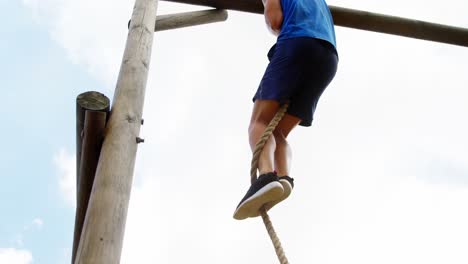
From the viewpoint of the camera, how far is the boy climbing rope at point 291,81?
234 centimetres

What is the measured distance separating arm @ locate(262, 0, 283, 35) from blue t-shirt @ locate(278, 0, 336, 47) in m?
0.03

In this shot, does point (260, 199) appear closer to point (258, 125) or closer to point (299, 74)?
point (258, 125)

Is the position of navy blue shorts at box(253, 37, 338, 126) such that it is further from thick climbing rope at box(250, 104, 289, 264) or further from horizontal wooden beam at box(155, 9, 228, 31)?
horizontal wooden beam at box(155, 9, 228, 31)

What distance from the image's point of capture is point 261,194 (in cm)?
204

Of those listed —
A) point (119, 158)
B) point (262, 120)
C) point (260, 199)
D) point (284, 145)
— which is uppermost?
point (262, 120)

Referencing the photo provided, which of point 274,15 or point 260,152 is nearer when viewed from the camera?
point 260,152

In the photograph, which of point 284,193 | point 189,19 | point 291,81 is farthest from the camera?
point 189,19

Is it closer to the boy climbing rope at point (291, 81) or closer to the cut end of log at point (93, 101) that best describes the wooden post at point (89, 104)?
the cut end of log at point (93, 101)

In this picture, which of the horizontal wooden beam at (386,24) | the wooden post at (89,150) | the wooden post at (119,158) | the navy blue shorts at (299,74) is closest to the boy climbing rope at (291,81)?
the navy blue shorts at (299,74)

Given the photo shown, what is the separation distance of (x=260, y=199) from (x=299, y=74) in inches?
24.8

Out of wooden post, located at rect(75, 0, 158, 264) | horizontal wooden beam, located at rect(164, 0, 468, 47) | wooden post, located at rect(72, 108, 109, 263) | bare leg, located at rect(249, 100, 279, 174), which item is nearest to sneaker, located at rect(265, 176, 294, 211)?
bare leg, located at rect(249, 100, 279, 174)

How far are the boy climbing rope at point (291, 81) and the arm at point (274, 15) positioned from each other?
0.05 m

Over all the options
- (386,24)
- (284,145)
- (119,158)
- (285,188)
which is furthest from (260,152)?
(386,24)

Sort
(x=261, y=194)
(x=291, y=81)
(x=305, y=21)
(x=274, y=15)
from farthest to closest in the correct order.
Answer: (x=274, y=15)
(x=305, y=21)
(x=291, y=81)
(x=261, y=194)
